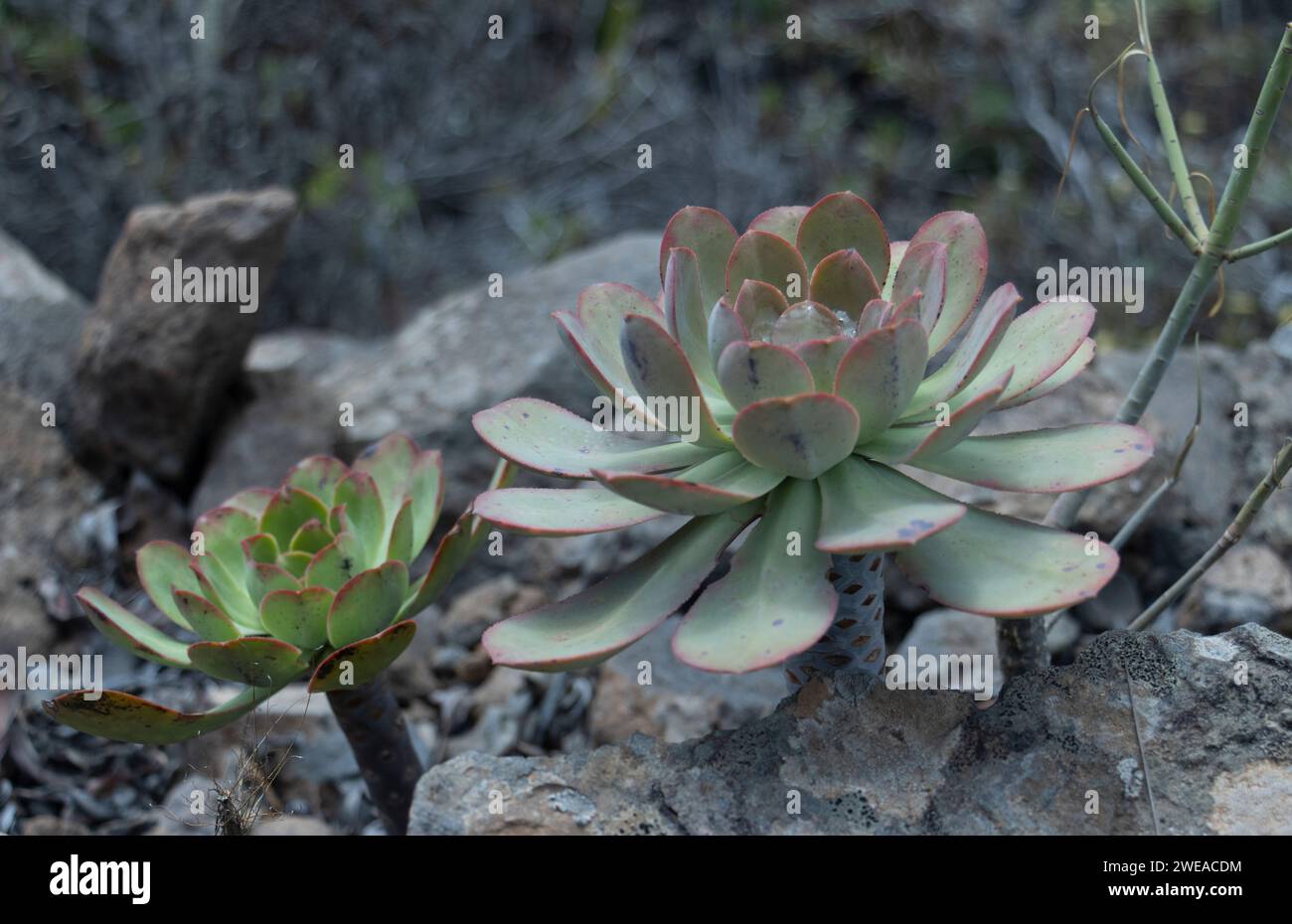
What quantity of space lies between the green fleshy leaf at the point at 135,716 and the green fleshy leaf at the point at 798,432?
72 cm

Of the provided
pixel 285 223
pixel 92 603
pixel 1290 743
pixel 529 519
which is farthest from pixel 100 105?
pixel 1290 743

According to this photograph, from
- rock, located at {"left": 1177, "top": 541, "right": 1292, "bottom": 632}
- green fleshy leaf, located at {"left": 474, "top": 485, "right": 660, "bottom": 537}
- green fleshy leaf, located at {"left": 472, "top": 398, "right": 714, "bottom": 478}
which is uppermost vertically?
green fleshy leaf, located at {"left": 472, "top": 398, "right": 714, "bottom": 478}

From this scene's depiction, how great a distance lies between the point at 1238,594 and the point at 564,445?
1426 mm

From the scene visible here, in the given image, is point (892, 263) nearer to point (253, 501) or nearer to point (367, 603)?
point (367, 603)

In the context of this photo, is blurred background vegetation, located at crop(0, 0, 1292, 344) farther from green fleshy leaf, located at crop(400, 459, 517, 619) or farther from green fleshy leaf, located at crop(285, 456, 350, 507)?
green fleshy leaf, located at crop(400, 459, 517, 619)

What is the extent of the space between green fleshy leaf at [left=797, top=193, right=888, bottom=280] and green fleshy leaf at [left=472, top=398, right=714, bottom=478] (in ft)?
1.05

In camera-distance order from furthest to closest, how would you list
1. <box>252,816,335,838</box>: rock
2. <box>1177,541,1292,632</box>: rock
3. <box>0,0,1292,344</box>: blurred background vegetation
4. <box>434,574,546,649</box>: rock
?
<box>0,0,1292,344</box>: blurred background vegetation
<box>434,574,546,649</box>: rock
<box>1177,541,1292,632</box>: rock
<box>252,816,335,838</box>: rock

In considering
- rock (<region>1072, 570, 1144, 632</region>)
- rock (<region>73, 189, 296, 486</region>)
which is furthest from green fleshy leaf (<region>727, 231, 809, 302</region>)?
rock (<region>73, 189, 296, 486</region>)

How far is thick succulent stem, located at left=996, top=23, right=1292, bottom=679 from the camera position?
147 cm

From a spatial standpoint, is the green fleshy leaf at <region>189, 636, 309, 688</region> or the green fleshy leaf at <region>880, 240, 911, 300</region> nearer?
the green fleshy leaf at <region>189, 636, 309, 688</region>

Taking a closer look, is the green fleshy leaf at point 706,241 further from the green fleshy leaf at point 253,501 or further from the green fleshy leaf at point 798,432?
the green fleshy leaf at point 253,501

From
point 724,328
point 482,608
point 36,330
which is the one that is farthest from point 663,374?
point 36,330
